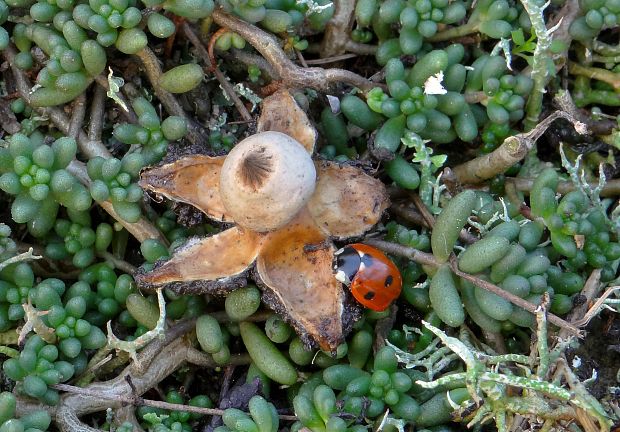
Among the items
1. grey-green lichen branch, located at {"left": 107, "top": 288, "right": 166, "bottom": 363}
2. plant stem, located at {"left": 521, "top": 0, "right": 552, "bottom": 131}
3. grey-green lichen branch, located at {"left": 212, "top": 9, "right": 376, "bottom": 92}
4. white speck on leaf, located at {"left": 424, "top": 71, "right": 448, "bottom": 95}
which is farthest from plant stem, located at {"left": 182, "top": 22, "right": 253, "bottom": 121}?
plant stem, located at {"left": 521, "top": 0, "right": 552, "bottom": 131}

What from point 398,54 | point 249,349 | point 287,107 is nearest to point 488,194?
point 398,54

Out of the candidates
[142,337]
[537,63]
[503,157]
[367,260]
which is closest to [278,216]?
[367,260]

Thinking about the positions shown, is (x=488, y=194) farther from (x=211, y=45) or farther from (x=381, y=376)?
(x=211, y=45)

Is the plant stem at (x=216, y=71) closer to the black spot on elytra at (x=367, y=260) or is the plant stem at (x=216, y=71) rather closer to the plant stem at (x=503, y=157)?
the black spot on elytra at (x=367, y=260)

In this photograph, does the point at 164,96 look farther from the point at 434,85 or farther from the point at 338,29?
the point at 434,85

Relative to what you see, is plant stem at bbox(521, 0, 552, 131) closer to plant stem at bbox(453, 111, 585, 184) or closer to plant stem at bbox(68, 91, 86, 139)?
plant stem at bbox(453, 111, 585, 184)
